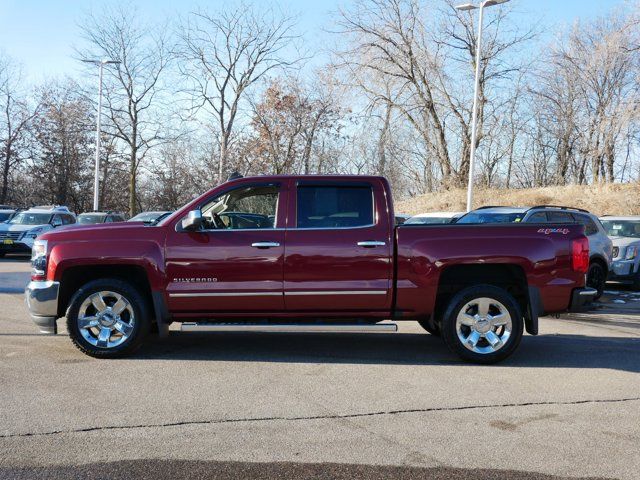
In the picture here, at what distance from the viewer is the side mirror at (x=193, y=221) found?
648cm

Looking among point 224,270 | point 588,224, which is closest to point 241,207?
point 224,270

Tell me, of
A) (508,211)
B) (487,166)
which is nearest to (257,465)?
(508,211)

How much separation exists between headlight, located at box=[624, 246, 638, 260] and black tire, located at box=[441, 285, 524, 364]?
8.99 meters

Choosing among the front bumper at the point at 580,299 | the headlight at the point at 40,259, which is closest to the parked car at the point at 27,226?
the headlight at the point at 40,259

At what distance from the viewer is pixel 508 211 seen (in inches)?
543

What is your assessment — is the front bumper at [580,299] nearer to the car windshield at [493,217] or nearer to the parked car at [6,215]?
the car windshield at [493,217]

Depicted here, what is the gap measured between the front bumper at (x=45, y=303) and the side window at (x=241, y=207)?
67.3 inches

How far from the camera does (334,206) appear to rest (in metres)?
6.85

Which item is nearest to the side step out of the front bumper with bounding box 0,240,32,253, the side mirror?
the side mirror

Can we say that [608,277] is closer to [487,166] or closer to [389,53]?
[389,53]

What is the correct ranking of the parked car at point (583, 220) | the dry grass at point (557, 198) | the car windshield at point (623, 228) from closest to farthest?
the parked car at point (583, 220) < the car windshield at point (623, 228) < the dry grass at point (557, 198)

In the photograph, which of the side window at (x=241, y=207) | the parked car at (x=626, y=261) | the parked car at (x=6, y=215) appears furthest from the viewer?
the parked car at (x=6, y=215)

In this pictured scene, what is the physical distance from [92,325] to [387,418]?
3.40 meters

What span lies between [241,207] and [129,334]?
1.76 m
